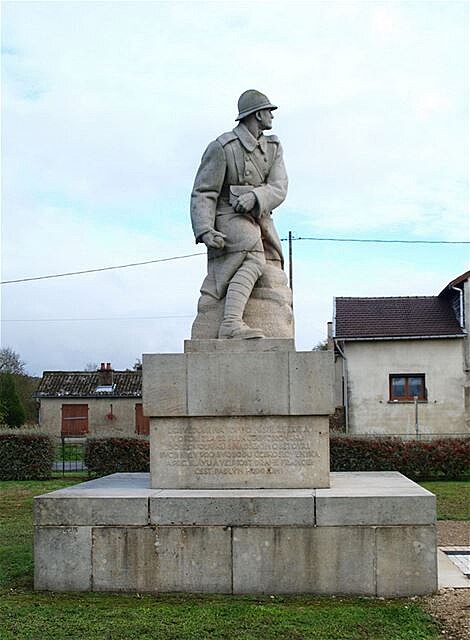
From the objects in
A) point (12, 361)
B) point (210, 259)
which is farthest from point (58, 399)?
point (210, 259)

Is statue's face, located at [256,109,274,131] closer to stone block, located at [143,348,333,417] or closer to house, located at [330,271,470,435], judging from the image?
stone block, located at [143,348,333,417]

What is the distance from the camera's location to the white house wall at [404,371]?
27922mm

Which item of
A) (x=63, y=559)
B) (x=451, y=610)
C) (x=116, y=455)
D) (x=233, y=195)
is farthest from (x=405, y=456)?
(x=63, y=559)

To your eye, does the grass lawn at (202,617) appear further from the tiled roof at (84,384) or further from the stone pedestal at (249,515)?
the tiled roof at (84,384)

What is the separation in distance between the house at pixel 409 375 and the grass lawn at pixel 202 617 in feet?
72.4

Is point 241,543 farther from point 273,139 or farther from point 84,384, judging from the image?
point 84,384

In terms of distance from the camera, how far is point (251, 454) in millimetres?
7422

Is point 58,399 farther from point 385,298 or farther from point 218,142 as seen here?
point 218,142

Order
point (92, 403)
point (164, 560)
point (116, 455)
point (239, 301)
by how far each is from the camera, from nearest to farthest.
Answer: point (164, 560)
point (239, 301)
point (116, 455)
point (92, 403)

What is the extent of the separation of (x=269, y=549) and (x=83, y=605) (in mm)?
1545

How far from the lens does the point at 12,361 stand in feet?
182

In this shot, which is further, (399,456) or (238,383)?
(399,456)

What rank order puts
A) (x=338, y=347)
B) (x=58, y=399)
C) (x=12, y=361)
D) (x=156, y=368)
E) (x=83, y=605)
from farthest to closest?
(x=12, y=361)
(x=58, y=399)
(x=338, y=347)
(x=156, y=368)
(x=83, y=605)

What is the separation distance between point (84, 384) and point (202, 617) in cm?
3701
